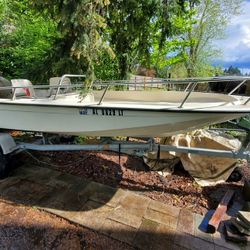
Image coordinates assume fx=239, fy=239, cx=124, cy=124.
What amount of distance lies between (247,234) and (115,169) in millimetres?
2136

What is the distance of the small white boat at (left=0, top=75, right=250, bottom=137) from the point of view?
2.57 m

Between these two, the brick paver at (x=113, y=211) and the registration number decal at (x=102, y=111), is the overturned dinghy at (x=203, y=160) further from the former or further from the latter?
the registration number decal at (x=102, y=111)

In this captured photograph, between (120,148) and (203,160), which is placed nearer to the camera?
(120,148)

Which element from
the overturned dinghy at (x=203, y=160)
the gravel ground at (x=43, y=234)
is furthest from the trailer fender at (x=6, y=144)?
the overturned dinghy at (x=203, y=160)

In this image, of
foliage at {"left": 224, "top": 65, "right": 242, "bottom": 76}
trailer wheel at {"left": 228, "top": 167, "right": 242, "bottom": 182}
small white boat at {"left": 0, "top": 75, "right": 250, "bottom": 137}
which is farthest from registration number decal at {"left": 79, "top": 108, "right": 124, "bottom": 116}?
trailer wheel at {"left": 228, "top": 167, "right": 242, "bottom": 182}

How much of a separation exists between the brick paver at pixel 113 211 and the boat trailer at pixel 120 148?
43cm

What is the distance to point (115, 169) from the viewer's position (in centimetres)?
404

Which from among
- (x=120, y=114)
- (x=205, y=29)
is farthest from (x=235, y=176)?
(x=205, y=29)

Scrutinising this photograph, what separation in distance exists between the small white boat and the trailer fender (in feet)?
0.54

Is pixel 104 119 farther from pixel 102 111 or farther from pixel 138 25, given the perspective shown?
pixel 138 25

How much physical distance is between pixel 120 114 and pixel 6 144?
1848 mm

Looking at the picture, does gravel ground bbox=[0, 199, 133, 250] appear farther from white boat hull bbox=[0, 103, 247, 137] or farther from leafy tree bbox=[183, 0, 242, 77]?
leafy tree bbox=[183, 0, 242, 77]

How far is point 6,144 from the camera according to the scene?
3.46m

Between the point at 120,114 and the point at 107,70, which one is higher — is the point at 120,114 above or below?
below
